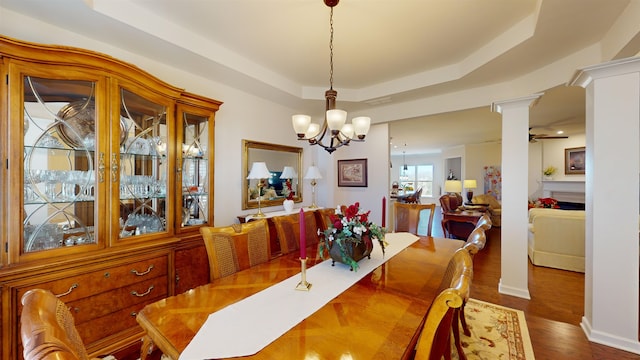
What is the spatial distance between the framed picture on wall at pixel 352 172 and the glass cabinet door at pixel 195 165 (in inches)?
97.6

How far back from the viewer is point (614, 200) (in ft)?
6.31

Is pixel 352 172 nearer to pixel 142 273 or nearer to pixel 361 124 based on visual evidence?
pixel 361 124

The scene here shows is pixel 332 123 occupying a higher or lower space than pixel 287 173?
higher

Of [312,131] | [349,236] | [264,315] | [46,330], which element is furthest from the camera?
[312,131]

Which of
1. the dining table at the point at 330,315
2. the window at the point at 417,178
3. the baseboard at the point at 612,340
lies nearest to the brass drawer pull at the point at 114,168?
the dining table at the point at 330,315

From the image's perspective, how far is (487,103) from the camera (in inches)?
124

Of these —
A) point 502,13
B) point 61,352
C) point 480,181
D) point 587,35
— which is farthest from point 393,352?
point 480,181

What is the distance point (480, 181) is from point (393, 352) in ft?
28.0

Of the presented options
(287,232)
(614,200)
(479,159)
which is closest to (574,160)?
(479,159)

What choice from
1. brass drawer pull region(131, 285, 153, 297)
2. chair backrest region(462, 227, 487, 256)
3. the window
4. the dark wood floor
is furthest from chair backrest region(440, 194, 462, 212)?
the window

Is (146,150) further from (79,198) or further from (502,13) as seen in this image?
(502,13)

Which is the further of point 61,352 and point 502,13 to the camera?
point 502,13

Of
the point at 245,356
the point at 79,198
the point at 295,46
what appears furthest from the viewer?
the point at 295,46

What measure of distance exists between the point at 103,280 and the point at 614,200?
12.7 feet
